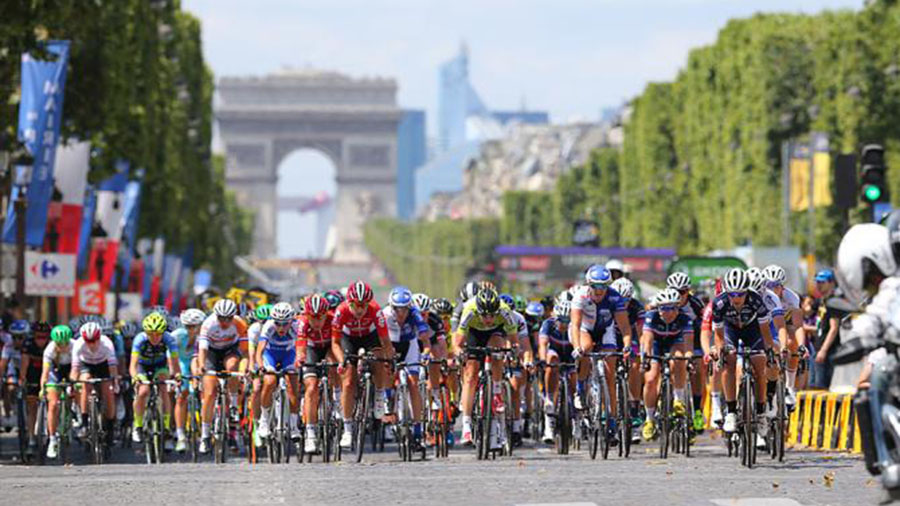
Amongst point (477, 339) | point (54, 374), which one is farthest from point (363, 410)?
point (54, 374)

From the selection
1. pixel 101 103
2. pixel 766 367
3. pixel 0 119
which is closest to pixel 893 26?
pixel 101 103

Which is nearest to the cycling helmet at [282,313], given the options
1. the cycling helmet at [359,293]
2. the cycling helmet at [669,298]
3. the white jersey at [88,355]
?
the cycling helmet at [359,293]

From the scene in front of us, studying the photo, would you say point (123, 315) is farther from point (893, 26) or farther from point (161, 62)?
point (893, 26)

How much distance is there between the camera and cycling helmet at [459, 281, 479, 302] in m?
23.0

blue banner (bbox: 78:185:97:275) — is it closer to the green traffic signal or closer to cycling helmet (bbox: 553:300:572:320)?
cycling helmet (bbox: 553:300:572:320)

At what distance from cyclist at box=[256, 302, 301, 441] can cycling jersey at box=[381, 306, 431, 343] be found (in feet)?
3.17

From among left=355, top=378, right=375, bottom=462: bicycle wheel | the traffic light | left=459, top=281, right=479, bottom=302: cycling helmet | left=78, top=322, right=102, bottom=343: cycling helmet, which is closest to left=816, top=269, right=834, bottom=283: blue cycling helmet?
the traffic light

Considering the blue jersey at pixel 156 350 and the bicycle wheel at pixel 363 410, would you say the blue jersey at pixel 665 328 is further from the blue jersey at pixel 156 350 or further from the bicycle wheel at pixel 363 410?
the blue jersey at pixel 156 350

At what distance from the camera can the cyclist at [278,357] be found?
22.8m

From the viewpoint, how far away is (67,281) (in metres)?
41.0

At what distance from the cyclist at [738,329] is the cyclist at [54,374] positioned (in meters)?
7.72

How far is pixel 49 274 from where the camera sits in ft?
134

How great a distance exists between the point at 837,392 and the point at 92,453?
7666 mm

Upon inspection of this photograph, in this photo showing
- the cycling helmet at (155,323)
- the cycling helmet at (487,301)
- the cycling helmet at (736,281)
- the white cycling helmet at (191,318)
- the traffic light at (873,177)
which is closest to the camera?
the cycling helmet at (736,281)
